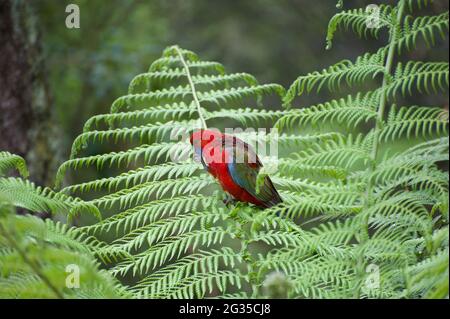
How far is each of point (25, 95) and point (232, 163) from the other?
5.89 feet

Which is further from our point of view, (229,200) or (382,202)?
(229,200)

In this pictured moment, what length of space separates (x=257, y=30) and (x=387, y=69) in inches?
253

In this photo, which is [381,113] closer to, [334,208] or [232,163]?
[334,208]

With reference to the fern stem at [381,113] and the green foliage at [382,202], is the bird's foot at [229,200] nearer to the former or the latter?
the green foliage at [382,202]

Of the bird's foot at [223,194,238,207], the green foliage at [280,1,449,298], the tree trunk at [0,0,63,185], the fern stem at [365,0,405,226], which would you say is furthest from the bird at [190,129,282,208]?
the tree trunk at [0,0,63,185]

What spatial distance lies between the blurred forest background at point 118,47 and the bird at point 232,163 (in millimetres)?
1603

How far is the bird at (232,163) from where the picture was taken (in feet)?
7.72

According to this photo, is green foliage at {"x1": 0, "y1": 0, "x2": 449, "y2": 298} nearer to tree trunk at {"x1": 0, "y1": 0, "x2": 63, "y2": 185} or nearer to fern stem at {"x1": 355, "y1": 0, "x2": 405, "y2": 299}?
fern stem at {"x1": 355, "y1": 0, "x2": 405, "y2": 299}

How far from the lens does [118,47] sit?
603cm

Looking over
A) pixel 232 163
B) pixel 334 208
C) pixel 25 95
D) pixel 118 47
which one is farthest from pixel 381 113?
pixel 118 47

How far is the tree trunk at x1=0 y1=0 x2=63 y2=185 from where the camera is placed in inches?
143

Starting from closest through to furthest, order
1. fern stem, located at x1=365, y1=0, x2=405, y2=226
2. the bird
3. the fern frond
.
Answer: fern stem, located at x1=365, y1=0, x2=405, y2=226
the fern frond
the bird
